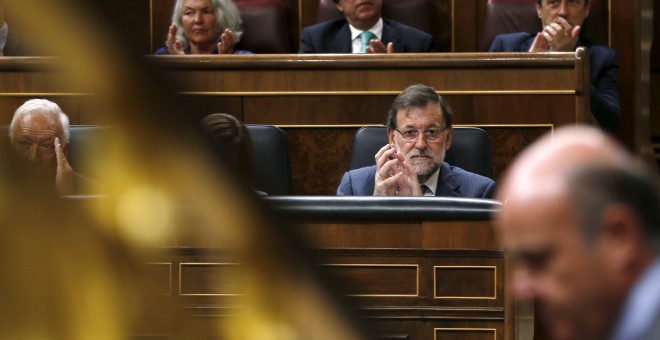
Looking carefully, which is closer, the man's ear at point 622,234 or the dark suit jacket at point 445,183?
the man's ear at point 622,234

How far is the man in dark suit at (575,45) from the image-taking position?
240 centimetres

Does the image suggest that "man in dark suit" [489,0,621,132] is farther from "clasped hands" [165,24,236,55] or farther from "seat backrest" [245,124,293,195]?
"seat backrest" [245,124,293,195]

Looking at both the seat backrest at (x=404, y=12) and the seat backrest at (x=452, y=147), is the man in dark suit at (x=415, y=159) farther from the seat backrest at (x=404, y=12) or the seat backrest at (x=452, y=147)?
the seat backrest at (x=404, y=12)

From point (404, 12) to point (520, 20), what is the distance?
274 mm

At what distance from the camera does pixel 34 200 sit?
0.28 m

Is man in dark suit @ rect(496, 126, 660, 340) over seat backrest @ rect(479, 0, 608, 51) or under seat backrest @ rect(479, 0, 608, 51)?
under

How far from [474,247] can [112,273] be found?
48.0 inches

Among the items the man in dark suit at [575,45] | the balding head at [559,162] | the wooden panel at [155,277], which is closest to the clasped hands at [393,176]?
the man in dark suit at [575,45]

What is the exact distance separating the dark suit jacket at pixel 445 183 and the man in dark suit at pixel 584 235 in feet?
4.99

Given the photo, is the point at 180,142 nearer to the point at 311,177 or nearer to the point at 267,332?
the point at 267,332

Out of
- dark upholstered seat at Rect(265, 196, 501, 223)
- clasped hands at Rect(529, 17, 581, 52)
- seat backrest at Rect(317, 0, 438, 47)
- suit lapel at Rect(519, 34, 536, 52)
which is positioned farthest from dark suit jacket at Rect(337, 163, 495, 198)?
seat backrest at Rect(317, 0, 438, 47)

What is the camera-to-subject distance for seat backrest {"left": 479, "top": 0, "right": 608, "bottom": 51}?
2770mm

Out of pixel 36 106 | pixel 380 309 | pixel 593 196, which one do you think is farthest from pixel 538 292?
pixel 36 106

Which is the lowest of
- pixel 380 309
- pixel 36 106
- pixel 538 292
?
pixel 380 309
